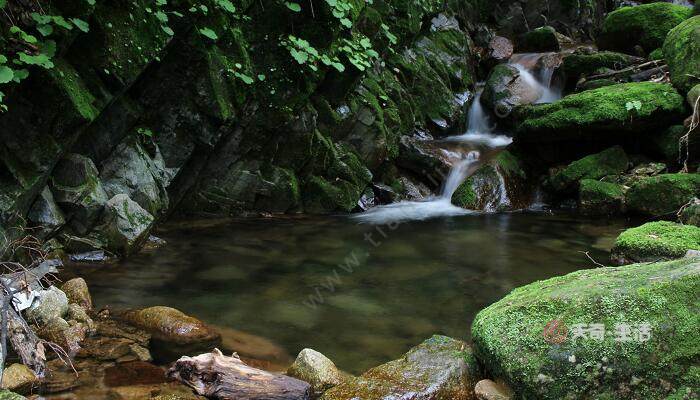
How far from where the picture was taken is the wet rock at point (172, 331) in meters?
4.24

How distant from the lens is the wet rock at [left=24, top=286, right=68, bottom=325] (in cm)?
413

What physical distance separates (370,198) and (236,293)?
5.81 meters

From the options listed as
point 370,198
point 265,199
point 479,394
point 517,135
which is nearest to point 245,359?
point 479,394

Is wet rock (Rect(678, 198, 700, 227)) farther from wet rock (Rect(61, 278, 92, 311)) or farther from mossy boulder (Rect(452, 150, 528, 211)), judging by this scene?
wet rock (Rect(61, 278, 92, 311))

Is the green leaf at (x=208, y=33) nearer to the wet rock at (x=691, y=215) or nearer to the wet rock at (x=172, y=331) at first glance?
the wet rock at (x=172, y=331)

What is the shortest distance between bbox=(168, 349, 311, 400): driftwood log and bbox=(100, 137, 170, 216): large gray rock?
13.3ft

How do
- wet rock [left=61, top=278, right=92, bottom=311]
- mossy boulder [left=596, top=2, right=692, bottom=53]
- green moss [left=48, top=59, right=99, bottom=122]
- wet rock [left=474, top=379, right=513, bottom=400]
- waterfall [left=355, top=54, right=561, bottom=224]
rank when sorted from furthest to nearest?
mossy boulder [left=596, top=2, right=692, bottom=53] < waterfall [left=355, top=54, right=561, bottom=224] < green moss [left=48, top=59, right=99, bottom=122] < wet rock [left=61, top=278, right=92, bottom=311] < wet rock [left=474, top=379, right=513, bottom=400]

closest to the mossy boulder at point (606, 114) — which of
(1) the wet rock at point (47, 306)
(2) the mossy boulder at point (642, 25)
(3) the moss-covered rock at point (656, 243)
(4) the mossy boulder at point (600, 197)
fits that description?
(4) the mossy boulder at point (600, 197)

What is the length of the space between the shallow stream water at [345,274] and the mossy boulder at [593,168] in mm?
Result: 1428

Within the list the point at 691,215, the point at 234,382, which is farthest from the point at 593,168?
the point at 234,382

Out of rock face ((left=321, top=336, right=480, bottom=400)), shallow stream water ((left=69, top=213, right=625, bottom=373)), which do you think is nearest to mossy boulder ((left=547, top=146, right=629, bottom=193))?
shallow stream water ((left=69, top=213, right=625, bottom=373))

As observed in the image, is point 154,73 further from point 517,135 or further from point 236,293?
point 517,135

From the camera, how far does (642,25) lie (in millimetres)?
14695
